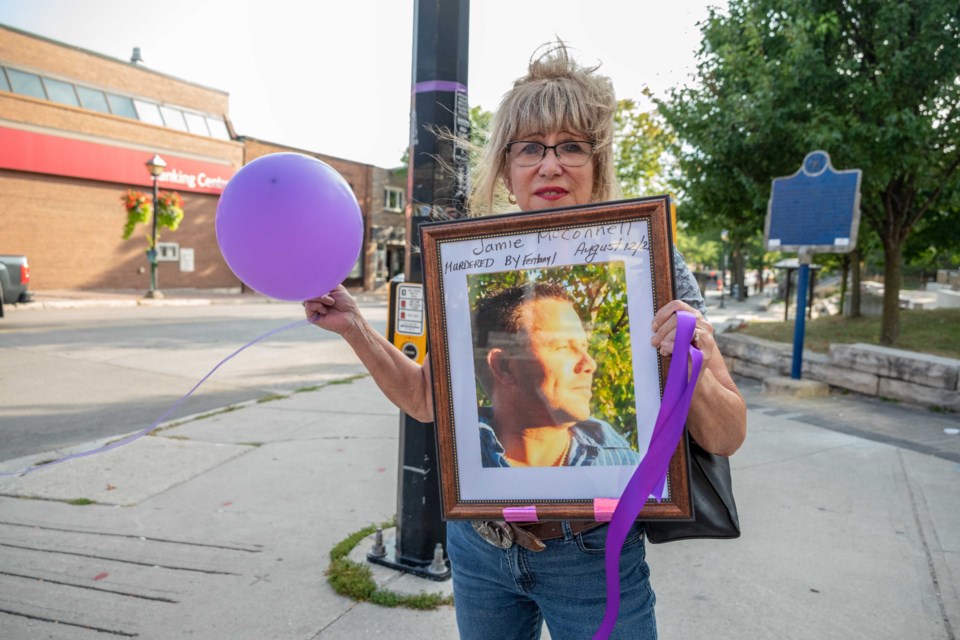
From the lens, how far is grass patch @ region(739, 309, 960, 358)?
9289 millimetres

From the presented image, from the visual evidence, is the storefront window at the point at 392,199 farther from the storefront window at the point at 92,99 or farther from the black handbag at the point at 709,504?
the black handbag at the point at 709,504

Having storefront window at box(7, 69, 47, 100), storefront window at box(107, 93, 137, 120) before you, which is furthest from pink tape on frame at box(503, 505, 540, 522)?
storefront window at box(107, 93, 137, 120)

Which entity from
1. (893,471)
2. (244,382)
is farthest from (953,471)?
(244,382)

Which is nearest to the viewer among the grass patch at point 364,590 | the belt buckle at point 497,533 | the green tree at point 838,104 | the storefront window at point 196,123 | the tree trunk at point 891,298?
the belt buckle at point 497,533

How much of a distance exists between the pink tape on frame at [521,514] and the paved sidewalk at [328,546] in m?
1.60

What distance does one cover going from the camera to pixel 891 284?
1006 cm

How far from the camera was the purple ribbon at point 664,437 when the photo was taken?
110 centimetres

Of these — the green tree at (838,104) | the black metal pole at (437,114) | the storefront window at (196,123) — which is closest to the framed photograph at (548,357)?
the black metal pole at (437,114)

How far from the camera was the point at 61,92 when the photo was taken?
2377cm

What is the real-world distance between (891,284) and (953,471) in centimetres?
671

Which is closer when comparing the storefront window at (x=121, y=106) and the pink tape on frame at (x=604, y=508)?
the pink tape on frame at (x=604, y=508)

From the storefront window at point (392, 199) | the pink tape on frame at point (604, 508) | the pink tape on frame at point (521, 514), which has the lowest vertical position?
the pink tape on frame at point (521, 514)

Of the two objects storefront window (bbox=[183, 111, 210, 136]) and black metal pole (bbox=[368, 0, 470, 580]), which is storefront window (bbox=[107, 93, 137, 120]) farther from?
black metal pole (bbox=[368, 0, 470, 580])

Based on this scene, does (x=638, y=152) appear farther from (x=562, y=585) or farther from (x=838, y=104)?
(x=562, y=585)
